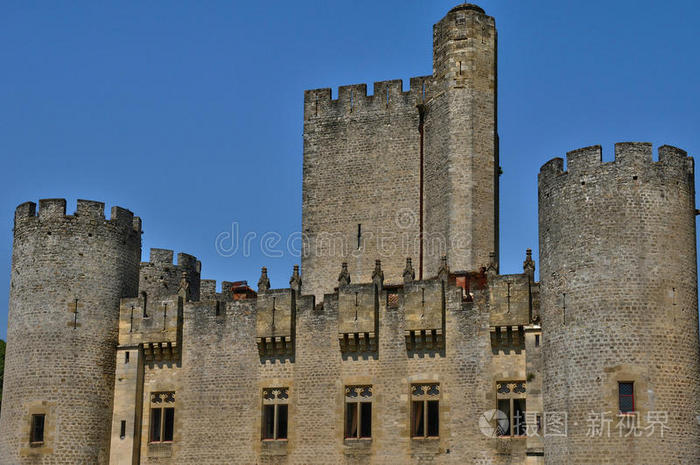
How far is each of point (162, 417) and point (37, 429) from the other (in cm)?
421

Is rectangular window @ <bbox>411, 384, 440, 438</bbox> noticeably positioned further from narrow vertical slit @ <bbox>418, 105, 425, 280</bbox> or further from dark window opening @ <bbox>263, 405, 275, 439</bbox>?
narrow vertical slit @ <bbox>418, 105, 425, 280</bbox>

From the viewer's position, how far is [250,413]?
44.3 meters

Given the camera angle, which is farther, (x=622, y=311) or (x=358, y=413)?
(x=358, y=413)

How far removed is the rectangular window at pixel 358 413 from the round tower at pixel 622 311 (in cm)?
650

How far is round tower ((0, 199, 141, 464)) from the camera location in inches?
1768

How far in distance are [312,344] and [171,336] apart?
519cm

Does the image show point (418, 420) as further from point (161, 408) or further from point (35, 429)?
point (35, 429)

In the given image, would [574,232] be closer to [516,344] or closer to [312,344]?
[516,344]

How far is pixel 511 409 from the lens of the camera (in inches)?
1608

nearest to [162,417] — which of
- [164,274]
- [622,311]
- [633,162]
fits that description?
[164,274]

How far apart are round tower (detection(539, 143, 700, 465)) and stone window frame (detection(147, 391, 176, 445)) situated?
1356 centimetres

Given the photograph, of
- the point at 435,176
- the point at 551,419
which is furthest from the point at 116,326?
the point at 551,419

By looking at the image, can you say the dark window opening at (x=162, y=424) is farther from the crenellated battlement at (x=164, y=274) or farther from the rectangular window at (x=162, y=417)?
the crenellated battlement at (x=164, y=274)

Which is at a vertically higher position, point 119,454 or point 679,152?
point 679,152
